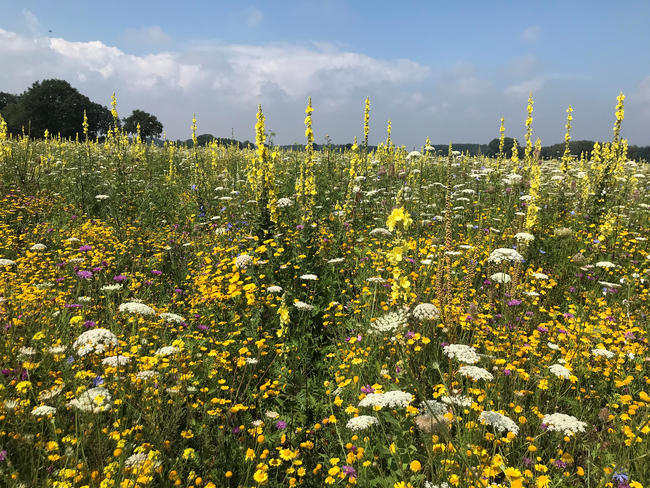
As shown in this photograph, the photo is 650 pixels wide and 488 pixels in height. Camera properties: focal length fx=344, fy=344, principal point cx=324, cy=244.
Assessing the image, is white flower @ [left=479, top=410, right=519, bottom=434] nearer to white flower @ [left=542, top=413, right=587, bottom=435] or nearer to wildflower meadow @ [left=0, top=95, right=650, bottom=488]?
wildflower meadow @ [left=0, top=95, right=650, bottom=488]

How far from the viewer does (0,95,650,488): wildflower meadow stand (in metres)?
2.33

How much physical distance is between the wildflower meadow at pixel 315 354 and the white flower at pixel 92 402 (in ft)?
0.06

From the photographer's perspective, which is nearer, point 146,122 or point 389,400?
point 389,400

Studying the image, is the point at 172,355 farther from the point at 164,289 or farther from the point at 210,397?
the point at 164,289

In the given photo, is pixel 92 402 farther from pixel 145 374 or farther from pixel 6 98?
pixel 6 98

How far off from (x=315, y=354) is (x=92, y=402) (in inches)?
92.2

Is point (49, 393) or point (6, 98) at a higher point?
point (6, 98)

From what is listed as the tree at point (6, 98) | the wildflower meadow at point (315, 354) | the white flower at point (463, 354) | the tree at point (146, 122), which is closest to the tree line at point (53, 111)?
the tree at point (146, 122)

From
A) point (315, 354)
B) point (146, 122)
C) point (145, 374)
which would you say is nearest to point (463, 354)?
point (315, 354)

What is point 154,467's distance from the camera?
2.11 meters

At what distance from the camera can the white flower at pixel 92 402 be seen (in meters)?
2.26

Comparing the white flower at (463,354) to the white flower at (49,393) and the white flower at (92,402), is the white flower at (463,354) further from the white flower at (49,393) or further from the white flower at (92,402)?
the white flower at (49,393)

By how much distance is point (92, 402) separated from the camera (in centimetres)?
223

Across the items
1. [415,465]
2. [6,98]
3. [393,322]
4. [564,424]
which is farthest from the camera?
[6,98]
